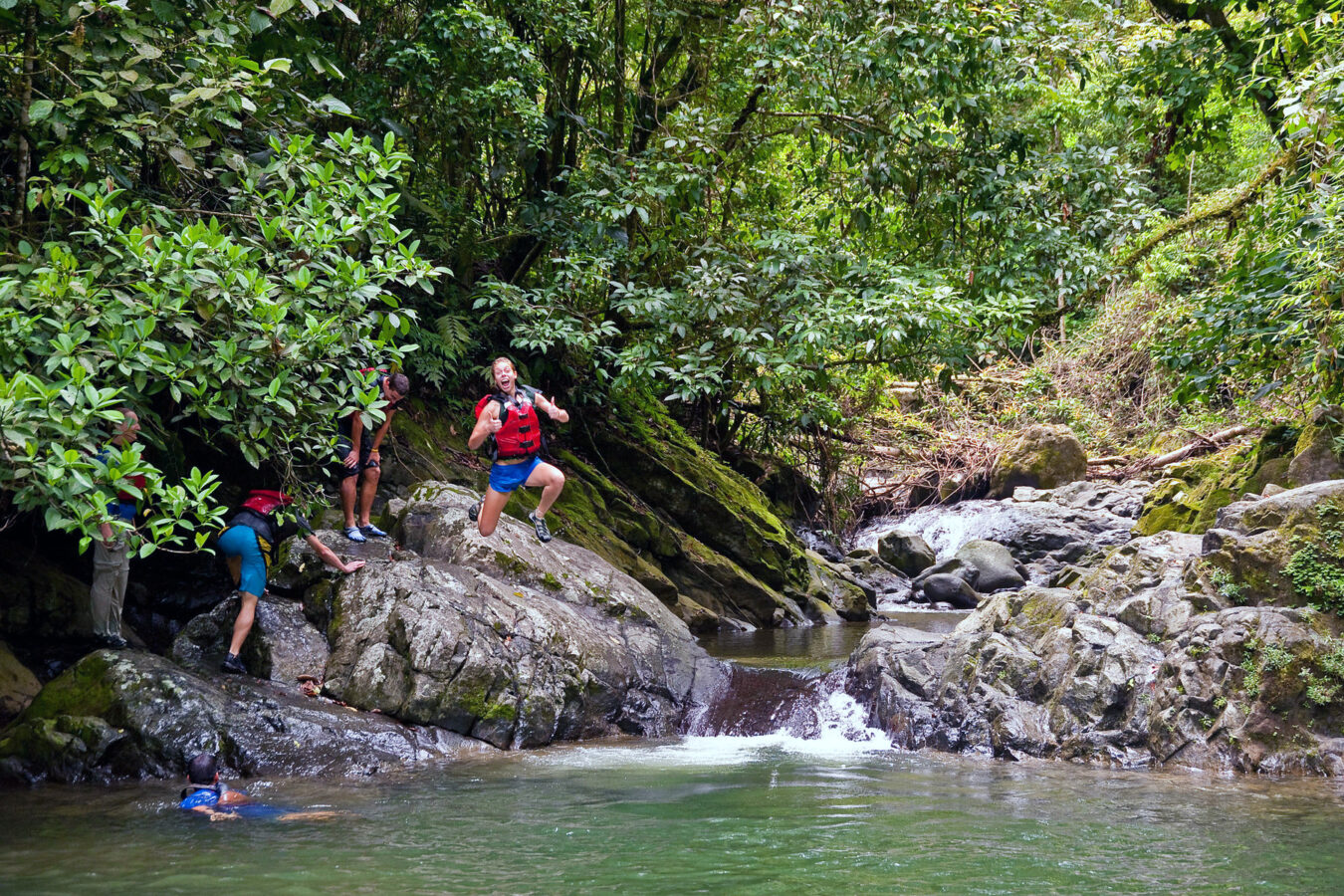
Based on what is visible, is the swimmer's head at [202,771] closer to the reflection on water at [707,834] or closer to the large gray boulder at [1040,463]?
the reflection on water at [707,834]

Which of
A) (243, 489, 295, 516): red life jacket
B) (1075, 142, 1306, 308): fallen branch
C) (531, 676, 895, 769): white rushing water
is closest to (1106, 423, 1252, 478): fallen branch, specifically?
(1075, 142, 1306, 308): fallen branch

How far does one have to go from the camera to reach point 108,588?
8320 millimetres

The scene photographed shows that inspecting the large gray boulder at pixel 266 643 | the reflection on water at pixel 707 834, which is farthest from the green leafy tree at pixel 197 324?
the large gray boulder at pixel 266 643

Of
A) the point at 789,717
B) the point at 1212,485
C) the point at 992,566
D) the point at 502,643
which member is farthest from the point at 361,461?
the point at 992,566

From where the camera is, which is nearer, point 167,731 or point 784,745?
point 167,731

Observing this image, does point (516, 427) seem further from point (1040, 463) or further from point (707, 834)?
point (1040, 463)

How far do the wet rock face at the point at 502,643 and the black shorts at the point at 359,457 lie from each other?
0.86 m

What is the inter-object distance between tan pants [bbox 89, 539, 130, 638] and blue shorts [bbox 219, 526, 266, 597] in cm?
79

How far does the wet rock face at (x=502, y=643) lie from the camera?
28.1ft

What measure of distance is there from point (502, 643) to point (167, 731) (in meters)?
2.68

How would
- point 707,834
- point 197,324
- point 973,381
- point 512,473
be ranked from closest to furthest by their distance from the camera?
point 707,834, point 197,324, point 512,473, point 973,381

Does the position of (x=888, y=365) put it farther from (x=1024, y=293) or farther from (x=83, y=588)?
(x=83, y=588)

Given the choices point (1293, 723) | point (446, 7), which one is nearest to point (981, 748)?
point (1293, 723)

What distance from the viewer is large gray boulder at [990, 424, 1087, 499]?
23.8m
